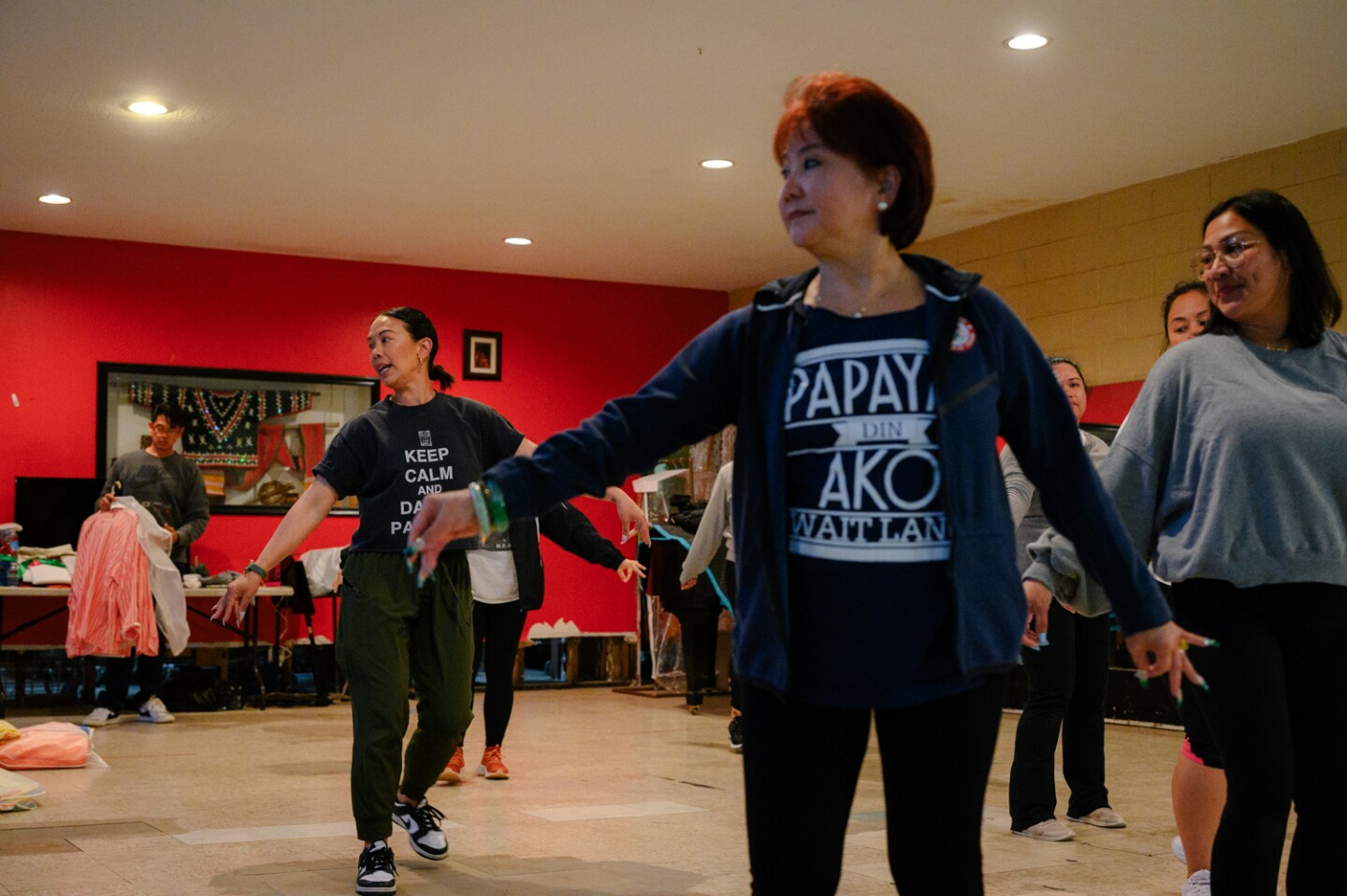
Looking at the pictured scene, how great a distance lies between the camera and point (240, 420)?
10461 mm

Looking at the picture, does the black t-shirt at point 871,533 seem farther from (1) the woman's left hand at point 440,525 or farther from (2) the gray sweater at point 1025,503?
(2) the gray sweater at point 1025,503

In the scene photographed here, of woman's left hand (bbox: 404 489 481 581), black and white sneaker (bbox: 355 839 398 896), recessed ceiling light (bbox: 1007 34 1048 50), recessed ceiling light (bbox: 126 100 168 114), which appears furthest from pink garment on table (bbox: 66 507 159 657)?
woman's left hand (bbox: 404 489 481 581)

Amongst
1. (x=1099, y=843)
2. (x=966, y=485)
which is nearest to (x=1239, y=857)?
(x=966, y=485)

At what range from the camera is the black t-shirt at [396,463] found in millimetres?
3846

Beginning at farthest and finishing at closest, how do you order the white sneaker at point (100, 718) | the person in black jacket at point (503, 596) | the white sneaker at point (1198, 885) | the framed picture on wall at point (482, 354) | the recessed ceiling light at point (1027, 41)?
the framed picture on wall at point (482, 354), the white sneaker at point (100, 718), the recessed ceiling light at point (1027, 41), the person in black jacket at point (503, 596), the white sneaker at point (1198, 885)

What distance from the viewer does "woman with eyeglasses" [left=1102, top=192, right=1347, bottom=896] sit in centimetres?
222

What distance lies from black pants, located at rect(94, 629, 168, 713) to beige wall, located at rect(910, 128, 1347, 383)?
5.83 metres

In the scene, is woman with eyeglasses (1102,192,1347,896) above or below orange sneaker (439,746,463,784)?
above

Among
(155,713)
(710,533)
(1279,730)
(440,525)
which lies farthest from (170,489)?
(1279,730)

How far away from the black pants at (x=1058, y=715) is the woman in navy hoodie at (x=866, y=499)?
107 inches

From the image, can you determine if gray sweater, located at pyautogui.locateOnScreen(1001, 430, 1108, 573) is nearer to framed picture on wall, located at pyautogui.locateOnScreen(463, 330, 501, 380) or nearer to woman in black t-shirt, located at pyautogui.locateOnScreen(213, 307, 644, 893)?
woman in black t-shirt, located at pyautogui.locateOnScreen(213, 307, 644, 893)

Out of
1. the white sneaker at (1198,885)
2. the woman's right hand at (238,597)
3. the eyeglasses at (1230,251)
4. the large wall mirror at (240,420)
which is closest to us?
the eyeglasses at (1230,251)

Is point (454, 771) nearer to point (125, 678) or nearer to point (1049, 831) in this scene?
point (1049, 831)

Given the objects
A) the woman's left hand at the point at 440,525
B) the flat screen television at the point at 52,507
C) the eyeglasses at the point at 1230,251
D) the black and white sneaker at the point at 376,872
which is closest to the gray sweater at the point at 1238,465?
the eyeglasses at the point at 1230,251
